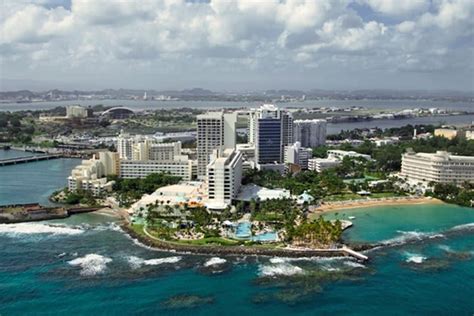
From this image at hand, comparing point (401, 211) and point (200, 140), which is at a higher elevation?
point (200, 140)

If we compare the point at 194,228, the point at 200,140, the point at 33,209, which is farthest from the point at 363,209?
the point at 33,209

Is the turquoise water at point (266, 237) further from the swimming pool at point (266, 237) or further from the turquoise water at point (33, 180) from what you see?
the turquoise water at point (33, 180)

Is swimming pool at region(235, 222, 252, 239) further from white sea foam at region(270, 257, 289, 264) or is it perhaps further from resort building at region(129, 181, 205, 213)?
resort building at region(129, 181, 205, 213)

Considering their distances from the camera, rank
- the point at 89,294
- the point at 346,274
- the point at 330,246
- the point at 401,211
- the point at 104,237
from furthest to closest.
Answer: the point at 401,211
the point at 104,237
the point at 330,246
the point at 346,274
the point at 89,294

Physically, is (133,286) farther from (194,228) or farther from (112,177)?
(112,177)

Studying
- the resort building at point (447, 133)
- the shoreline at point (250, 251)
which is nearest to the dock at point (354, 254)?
the shoreline at point (250, 251)

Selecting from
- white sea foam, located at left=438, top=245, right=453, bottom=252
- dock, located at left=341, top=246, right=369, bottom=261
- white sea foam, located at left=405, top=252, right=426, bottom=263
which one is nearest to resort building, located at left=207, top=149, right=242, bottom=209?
dock, located at left=341, top=246, right=369, bottom=261
